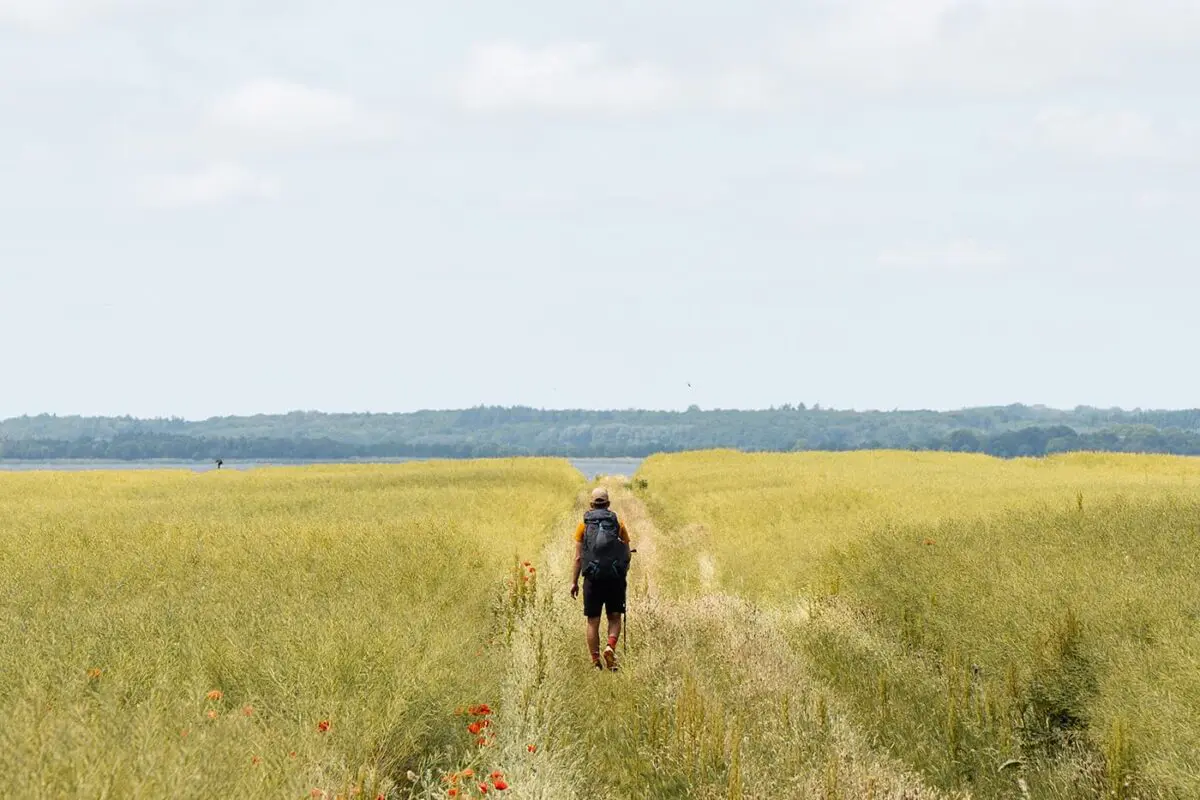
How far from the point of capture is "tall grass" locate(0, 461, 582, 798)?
543 cm

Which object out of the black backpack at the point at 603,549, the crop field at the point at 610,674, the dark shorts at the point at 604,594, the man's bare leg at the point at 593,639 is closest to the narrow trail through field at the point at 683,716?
the crop field at the point at 610,674

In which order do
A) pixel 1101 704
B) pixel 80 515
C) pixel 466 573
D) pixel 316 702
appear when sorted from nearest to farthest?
pixel 316 702, pixel 1101 704, pixel 466 573, pixel 80 515

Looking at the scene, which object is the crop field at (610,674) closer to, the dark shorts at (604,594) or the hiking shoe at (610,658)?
the hiking shoe at (610,658)

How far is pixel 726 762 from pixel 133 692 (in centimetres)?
407

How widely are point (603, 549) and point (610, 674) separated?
1460mm

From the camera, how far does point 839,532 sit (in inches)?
789

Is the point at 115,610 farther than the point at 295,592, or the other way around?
the point at 295,592

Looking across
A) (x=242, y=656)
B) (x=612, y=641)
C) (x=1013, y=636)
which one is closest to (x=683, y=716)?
(x=242, y=656)

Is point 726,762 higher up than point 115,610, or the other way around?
point 115,610

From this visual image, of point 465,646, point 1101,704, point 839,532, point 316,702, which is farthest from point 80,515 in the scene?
point 1101,704

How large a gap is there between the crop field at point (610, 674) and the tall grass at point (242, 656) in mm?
36

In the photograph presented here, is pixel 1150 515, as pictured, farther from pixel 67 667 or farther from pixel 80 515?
pixel 80 515

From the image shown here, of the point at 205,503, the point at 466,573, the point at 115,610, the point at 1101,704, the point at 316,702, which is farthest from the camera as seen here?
the point at 205,503

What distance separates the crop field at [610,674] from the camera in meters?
6.81
